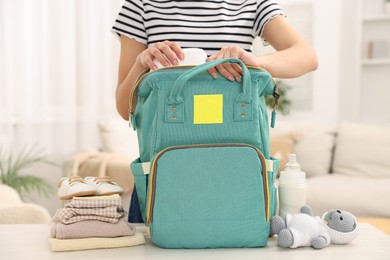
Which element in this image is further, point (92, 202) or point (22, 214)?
point (22, 214)

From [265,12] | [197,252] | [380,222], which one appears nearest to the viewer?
[197,252]

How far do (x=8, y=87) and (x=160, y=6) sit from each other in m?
2.43

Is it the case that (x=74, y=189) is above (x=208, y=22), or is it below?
below

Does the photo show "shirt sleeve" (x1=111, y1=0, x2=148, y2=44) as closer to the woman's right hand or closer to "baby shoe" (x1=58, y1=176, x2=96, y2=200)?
the woman's right hand

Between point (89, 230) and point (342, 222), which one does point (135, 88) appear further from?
point (342, 222)

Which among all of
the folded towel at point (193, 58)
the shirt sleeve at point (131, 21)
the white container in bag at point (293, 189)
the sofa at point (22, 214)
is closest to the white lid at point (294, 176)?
the white container in bag at point (293, 189)

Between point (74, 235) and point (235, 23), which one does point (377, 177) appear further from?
point (74, 235)

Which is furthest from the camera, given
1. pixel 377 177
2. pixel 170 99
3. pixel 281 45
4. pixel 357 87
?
pixel 357 87

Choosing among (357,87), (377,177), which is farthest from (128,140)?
(357,87)

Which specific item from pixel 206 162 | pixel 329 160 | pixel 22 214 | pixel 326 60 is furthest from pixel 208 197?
pixel 326 60

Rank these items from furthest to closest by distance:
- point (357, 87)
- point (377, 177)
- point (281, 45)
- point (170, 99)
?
point (357, 87), point (377, 177), point (281, 45), point (170, 99)

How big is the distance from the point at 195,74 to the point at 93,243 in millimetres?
310

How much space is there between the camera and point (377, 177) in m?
3.17

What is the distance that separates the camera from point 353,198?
2.82 metres
